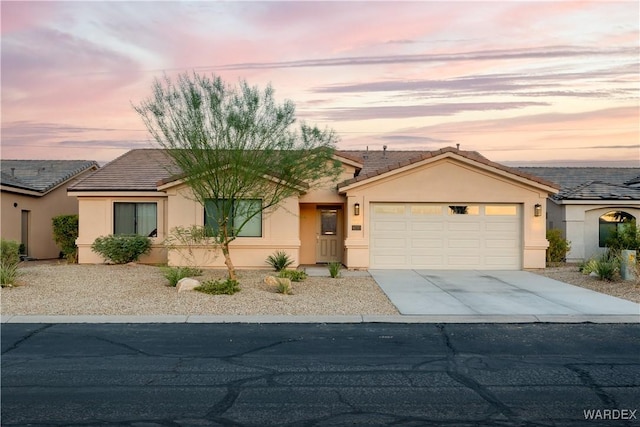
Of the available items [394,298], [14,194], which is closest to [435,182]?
[394,298]

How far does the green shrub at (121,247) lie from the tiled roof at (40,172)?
231 inches

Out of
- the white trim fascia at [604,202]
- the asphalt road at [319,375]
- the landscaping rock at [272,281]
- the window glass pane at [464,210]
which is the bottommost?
the asphalt road at [319,375]

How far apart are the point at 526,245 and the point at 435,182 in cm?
377

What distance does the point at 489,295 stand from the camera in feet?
47.3

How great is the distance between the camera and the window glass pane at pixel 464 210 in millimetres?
20406

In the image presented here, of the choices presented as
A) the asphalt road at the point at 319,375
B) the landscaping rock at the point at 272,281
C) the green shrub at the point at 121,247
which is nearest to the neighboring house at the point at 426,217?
the green shrub at the point at 121,247

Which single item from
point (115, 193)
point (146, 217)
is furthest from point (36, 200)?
point (146, 217)

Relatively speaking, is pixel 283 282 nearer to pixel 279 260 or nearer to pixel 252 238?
pixel 279 260

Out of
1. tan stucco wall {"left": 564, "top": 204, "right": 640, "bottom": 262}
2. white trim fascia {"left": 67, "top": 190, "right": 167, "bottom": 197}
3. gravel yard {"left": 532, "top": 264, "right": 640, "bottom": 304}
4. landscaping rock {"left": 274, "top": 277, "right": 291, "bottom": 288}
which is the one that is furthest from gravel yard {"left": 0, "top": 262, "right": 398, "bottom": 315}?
tan stucco wall {"left": 564, "top": 204, "right": 640, "bottom": 262}

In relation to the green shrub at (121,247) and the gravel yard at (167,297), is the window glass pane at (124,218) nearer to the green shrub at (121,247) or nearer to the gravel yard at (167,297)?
the green shrub at (121,247)

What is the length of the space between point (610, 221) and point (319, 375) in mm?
20591

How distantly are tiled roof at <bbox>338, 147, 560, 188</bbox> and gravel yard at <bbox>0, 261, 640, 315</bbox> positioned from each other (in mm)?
3781

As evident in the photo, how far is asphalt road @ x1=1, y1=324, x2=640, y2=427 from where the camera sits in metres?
6.12

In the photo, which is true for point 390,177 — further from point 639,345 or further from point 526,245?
point 639,345
